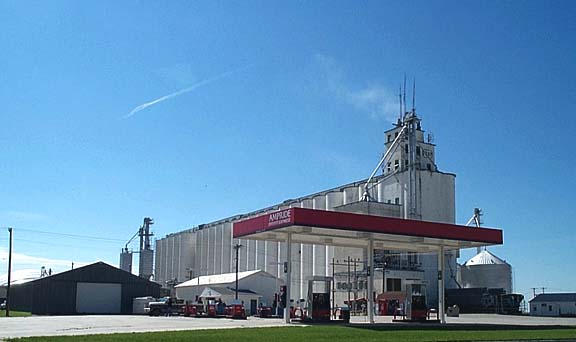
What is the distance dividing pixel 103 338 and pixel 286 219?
13770 millimetres

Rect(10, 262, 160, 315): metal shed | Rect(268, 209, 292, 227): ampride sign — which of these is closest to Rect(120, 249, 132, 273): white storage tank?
Rect(10, 262, 160, 315): metal shed

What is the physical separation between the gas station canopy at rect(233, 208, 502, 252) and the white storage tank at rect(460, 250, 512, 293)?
37.5m

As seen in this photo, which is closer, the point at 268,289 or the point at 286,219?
the point at 286,219

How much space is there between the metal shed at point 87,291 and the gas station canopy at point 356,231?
120 feet

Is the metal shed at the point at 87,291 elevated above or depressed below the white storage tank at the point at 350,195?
below

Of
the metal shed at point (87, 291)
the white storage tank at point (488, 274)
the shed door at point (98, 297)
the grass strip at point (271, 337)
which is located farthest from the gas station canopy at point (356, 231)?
the white storage tank at point (488, 274)

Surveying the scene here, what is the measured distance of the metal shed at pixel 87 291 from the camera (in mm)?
72312

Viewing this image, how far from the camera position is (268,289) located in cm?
7875

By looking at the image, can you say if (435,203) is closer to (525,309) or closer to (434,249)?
(525,309)

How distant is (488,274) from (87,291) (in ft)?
152

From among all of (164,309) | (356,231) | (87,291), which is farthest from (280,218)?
(87,291)

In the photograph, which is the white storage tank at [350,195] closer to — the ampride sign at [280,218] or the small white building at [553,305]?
the small white building at [553,305]

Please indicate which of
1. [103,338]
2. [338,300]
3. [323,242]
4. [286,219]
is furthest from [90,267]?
[103,338]

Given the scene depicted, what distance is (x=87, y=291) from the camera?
74875mm
